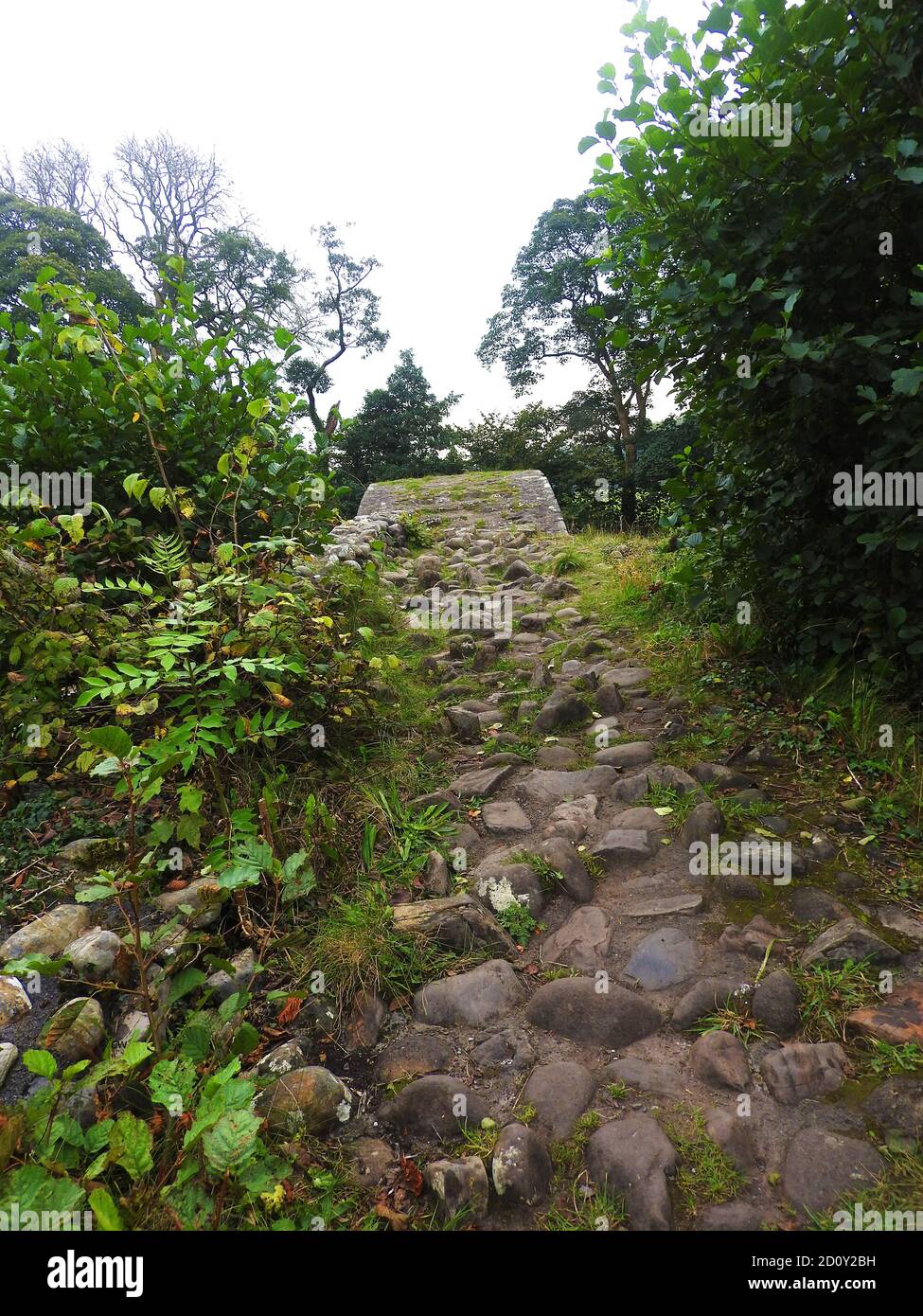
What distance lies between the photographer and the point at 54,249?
61.7 feet

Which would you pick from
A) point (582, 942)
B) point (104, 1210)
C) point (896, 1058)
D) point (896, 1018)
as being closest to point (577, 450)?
point (582, 942)

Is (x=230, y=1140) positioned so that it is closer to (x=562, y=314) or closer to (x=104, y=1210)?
(x=104, y=1210)

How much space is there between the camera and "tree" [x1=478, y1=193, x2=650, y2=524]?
1900 centimetres

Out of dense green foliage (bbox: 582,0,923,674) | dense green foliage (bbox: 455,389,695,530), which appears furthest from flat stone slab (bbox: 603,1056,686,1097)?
dense green foliage (bbox: 455,389,695,530)

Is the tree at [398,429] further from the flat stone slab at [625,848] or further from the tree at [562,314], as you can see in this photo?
the flat stone slab at [625,848]

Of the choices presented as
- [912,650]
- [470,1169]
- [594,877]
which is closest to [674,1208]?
[470,1169]

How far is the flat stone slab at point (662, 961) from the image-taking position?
204 centimetres

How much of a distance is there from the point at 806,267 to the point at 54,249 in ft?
76.8

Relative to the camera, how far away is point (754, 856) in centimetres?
238

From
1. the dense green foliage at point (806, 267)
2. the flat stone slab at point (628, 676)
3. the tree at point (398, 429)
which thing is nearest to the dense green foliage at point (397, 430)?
the tree at point (398, 429)

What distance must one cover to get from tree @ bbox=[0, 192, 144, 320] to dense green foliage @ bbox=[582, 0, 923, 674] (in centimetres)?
2033

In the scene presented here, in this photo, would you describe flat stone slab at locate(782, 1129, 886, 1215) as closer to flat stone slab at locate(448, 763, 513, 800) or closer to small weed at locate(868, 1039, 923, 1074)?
small weed at locate(868, 1039, 923, 1074)

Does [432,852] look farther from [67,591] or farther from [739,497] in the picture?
[739,497]

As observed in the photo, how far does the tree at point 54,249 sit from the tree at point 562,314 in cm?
1143
